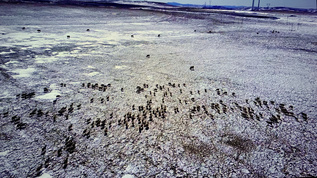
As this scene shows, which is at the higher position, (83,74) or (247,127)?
(83,74)

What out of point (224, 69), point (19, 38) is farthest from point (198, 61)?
point (19, 38)

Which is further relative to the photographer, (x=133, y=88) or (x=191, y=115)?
(x=133, y=88)

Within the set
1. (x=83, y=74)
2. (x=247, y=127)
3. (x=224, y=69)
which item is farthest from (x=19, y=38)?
(x=247, y=127)

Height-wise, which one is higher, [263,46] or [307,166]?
[263,46]

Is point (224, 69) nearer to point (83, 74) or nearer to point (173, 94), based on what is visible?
point (173, 94)

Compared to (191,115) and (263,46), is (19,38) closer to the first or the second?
(191,115)

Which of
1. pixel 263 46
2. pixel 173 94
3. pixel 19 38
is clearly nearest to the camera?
pixel 173 94

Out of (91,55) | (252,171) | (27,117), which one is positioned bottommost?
(252,171)

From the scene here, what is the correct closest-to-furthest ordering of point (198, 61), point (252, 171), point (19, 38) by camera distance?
point (252, 171)
point (198, 61)
point (19, 38)

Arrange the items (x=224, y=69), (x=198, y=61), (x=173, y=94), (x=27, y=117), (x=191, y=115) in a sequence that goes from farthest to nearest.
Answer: (x=198, y=61) < (x=224, y=69) < (x=173, y=94) < (x=191, y=115) < (x=27, y=117)
